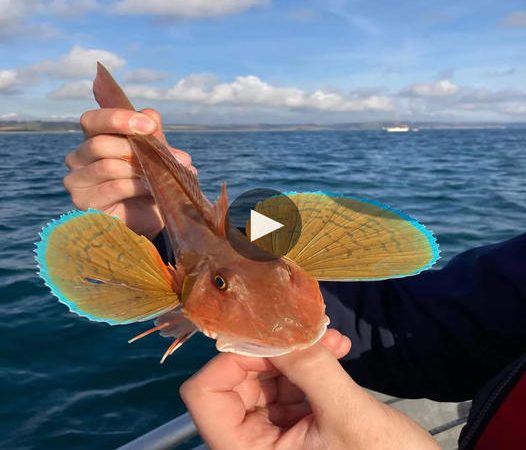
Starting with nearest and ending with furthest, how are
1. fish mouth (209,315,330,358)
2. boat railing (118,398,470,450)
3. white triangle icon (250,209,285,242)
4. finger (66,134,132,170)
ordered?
fish mouth (209,315,330,358)
white triangle icon (250,209,285,242)
finger (66,134,132,170)
boat railing (118,398,470,450)

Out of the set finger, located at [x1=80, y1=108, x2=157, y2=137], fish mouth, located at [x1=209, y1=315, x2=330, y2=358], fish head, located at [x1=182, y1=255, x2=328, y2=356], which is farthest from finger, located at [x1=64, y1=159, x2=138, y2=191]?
fish mouth, located at [x1=209, y1=315, x2=330, y2=358]

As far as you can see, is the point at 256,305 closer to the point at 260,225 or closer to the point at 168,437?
the point at 260,225

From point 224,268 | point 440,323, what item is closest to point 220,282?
point 224,268

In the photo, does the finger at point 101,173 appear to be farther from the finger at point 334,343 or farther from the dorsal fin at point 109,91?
the finger at point 334,343

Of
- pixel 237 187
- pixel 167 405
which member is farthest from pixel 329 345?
pixel 237 187

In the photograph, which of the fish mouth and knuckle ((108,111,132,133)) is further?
knuckle ((108,111,132,133))

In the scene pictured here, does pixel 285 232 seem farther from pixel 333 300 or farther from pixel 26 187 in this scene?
pixel 26 187

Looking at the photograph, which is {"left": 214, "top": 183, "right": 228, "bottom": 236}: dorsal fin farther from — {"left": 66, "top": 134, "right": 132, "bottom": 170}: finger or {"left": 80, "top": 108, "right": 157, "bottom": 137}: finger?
{"left": 66, "top": 134, "right": 132, "bottom": 170}: finger

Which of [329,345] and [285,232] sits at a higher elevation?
[285,232]
